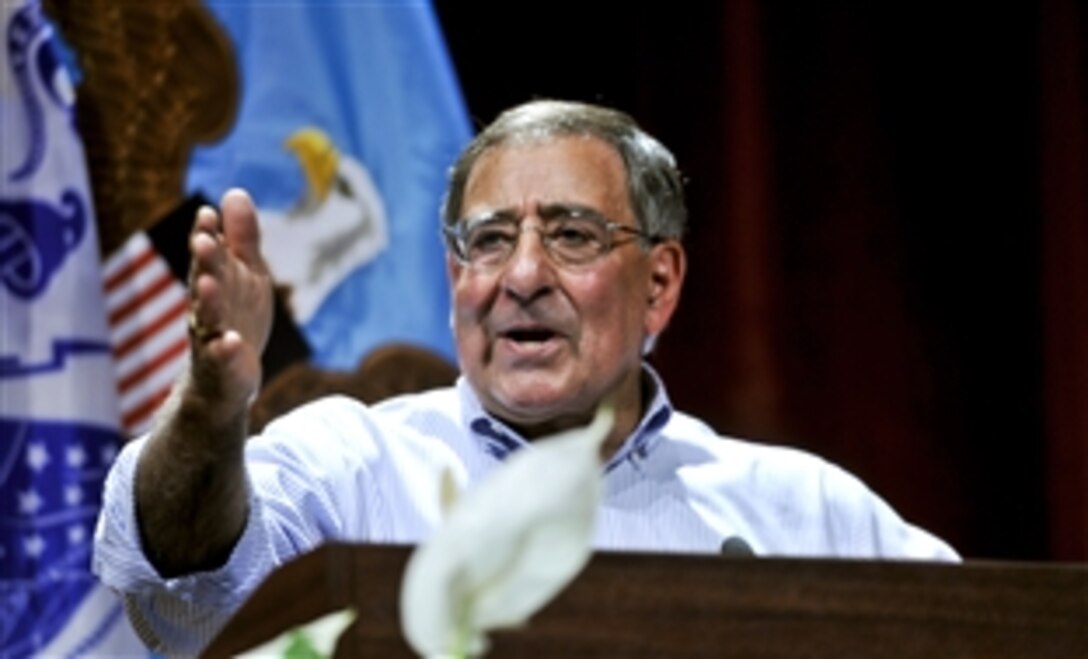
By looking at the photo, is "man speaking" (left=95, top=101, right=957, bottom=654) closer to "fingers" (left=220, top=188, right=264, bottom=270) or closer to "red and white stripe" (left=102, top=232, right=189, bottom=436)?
"fingers" (left=220, top=188, right=264, bottom=270)

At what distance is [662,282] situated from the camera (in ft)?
7.85

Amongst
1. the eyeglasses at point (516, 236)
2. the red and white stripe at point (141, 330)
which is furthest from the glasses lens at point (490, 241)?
the red and white stripe at point (141, 330)

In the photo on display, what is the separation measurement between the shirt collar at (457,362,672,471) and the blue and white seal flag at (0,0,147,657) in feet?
2.32

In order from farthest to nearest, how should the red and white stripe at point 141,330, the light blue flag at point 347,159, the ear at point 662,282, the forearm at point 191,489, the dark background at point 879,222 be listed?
the dark background at point 879,222, the light blue flag at point 347,159, the red and white stripe at point 141,330, the ear at point 662,282, the forearm at point 191,489

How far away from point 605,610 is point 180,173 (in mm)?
1810

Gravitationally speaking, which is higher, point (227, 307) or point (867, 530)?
point (227, 307)

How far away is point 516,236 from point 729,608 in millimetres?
1010

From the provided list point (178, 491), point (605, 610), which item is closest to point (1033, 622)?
point (605, 610)

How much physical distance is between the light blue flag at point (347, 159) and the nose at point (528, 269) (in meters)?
0.87

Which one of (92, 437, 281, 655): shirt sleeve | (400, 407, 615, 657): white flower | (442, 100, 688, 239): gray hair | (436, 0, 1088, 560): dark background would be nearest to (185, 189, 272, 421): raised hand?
(92, 437, 281, 655): shirt sleeve

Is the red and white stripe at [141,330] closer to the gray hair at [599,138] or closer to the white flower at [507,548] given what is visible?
the gray hair at [599,138]

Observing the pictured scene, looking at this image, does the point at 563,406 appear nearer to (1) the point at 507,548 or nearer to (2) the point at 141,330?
(2) the point at 141,330

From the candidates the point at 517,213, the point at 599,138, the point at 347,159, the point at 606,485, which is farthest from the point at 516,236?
the point at 347,159

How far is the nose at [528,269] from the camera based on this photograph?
86.3 inches
